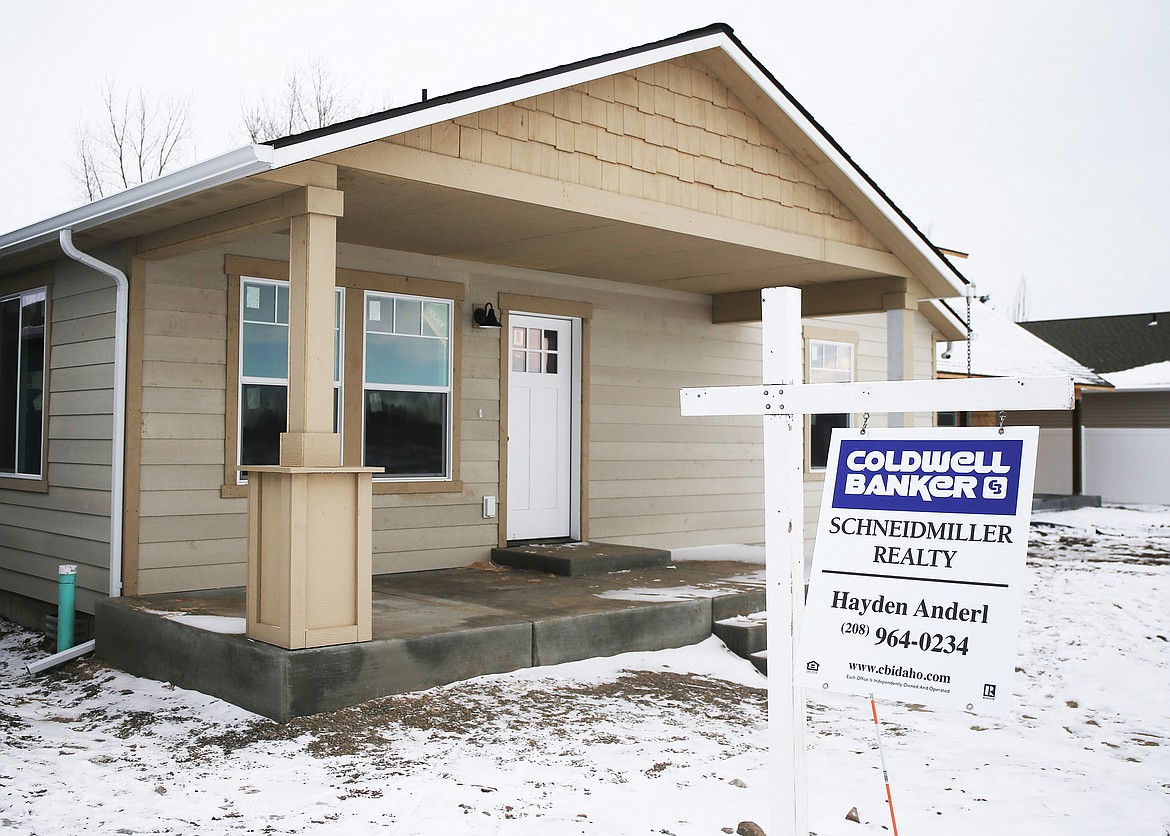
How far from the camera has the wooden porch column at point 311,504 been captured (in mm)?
5324

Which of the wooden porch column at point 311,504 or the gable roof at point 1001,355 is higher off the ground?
the gable roof at point 1001,355

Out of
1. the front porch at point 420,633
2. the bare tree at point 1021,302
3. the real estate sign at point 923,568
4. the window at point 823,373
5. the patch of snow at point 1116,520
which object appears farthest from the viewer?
the bare tree at point 1021,302

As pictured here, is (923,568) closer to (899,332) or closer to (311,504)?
(311,504)

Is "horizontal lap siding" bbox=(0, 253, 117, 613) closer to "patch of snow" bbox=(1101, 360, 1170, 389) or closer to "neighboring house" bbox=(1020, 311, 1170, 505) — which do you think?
"neighboring house" bbox=(1020, 311, 1170, 505)

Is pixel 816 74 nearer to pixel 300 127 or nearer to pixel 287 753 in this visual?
pixel 300 127

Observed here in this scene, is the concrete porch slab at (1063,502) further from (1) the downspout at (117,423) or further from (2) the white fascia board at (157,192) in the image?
(2) the white fascia board at (157,192)

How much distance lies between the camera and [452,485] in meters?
8.65

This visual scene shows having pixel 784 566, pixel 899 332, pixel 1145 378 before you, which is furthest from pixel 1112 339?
pixel 784 566

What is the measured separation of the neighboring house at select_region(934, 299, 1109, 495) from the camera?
18609 millimetres

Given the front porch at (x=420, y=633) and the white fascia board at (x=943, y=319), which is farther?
the white fascia board at (x=943, y=319)

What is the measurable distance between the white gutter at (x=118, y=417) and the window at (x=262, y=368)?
0.80 metres

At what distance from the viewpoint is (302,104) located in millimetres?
28047

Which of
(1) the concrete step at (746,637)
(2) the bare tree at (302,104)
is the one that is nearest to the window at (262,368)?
(1) the concrete step at (746,637)

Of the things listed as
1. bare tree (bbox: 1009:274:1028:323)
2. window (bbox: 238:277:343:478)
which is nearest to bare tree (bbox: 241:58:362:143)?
window (bbox: 238:277:343:478)
